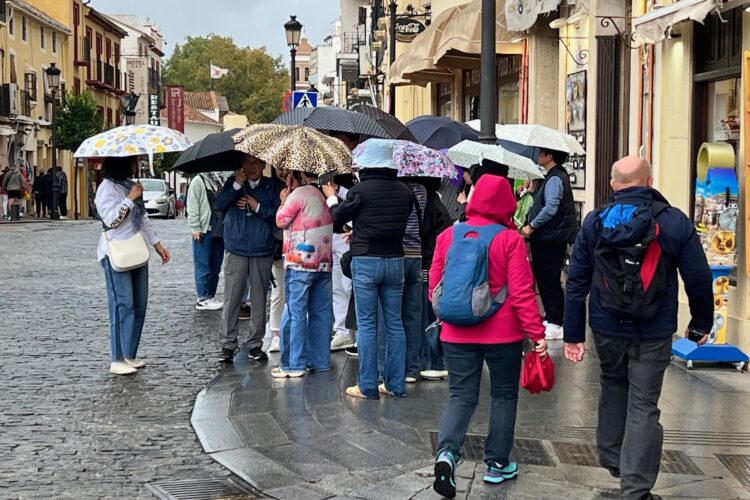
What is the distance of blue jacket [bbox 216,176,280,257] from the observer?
1017 centimetres

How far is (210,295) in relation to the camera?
48.4 ft

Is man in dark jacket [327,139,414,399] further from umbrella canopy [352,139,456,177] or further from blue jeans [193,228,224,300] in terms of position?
blue jeans [193,228,224,300]

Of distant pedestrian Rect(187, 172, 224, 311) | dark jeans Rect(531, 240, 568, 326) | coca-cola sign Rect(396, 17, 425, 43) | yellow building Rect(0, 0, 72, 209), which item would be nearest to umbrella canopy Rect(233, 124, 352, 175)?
dark jeans Rect(531, 240, 568, 326)

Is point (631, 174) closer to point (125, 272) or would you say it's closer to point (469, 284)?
point (469, 284)

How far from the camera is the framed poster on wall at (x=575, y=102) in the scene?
17.0 metres

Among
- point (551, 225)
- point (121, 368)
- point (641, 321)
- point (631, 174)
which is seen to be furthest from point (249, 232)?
point (641, 321)

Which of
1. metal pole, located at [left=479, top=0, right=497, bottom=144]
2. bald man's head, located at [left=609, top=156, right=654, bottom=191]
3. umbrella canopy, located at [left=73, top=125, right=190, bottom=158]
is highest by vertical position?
metal pole, located at [left=479, top=0, right=497, bottom=144]

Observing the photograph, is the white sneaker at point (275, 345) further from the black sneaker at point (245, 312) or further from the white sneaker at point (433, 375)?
the black sneaker at point (245, 312)

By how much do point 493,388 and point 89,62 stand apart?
211ft

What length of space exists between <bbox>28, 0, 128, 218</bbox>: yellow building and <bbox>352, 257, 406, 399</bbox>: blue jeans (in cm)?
4841

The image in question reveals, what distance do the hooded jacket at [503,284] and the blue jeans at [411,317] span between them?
2488mm

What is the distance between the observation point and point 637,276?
5977 mm

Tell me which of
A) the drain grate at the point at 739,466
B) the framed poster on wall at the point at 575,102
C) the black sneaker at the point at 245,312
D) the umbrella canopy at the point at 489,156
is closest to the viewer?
the drain grate at the point at 739,466

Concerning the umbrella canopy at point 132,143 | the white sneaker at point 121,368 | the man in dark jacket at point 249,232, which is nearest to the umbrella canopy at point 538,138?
the man in dark jacket at point 249,232
